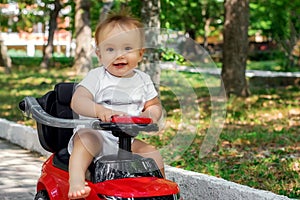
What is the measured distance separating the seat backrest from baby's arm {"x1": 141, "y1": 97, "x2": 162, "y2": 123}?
2.41 feet

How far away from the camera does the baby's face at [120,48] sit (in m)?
4.19

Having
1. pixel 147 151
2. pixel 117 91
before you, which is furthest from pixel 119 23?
pixel 147 151

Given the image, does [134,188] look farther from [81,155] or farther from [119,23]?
[119,23]

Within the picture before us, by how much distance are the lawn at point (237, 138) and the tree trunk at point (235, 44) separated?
1.45 feet

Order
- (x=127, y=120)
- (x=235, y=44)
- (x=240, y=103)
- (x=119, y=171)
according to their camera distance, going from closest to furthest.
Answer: (x=127, y=120) < (x=119, y=171) < (x=240, y=103) < (x=235, y=44)

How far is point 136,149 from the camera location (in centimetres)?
438

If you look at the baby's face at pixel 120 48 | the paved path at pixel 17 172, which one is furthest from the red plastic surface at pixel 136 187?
the paved path at pixel 17 172

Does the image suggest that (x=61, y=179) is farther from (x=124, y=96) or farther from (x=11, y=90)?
(x=11, y=90)

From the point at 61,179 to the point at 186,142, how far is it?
0.89 metres

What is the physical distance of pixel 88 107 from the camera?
163 inches

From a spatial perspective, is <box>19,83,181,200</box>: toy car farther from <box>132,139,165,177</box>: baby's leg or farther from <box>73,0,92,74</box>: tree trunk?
<box>73,0,92,74</box>: tree trunk

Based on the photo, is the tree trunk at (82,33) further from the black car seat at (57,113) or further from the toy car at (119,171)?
the toy car at (119,171)

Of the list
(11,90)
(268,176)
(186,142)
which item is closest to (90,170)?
(186,142)

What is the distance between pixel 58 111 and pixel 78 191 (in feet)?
3.04
